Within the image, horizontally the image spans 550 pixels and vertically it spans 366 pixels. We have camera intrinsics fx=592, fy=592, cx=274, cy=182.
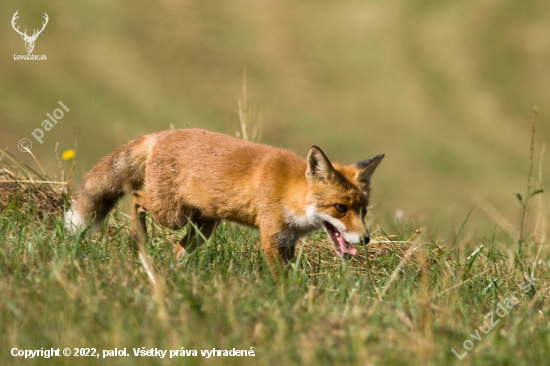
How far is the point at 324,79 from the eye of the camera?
29.2m

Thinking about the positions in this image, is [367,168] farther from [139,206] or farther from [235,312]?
[139,206]

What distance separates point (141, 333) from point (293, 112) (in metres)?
23.6

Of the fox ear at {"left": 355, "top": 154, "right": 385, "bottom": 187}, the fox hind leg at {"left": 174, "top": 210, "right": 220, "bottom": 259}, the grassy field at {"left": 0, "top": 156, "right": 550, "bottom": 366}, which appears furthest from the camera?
the fox hind leg at {"left": 174, "top": 210, "right": 220, "bottom": 259}

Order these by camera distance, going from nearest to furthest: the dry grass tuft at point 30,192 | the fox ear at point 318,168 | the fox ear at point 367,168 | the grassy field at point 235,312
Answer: the grassy field at point 235,312 < the fox ear at point 318,168 < the fox ear at point 367,168 < the dry grass tuft at point 30,192

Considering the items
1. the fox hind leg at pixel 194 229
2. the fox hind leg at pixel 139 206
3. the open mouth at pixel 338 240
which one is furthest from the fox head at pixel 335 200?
the fox hind leg at pixel 139 206

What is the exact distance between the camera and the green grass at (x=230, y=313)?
3.16 m

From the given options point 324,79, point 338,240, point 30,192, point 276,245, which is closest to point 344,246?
point 338,240

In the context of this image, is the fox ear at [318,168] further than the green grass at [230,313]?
Yes

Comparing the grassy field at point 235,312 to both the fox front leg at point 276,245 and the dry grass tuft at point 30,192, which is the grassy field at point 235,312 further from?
the dry grass tuft at point 30,192

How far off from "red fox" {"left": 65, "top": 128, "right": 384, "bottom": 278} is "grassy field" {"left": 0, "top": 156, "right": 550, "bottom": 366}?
1.27 ft

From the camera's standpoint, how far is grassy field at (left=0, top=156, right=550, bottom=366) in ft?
10.4

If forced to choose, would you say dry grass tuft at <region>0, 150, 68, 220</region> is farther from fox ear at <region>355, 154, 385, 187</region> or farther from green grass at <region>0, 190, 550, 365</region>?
fox ear at <region>355, 154, 385, 187</region>

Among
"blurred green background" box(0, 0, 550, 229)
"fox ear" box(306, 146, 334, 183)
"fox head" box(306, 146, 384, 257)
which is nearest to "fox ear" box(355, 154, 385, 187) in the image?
"fox head" box(306, 146, 384, 257)

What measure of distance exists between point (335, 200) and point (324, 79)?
979 inches
